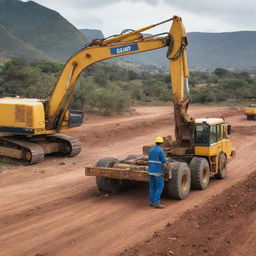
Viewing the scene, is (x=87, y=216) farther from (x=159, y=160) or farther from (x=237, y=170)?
(x=237, y=170)

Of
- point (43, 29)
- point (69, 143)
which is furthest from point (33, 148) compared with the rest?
point (43, 29)

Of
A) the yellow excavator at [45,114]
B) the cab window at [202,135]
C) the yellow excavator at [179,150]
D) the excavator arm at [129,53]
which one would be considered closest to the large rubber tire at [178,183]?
the yellow excavator at [179,150]

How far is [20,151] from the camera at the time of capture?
14.2 meters

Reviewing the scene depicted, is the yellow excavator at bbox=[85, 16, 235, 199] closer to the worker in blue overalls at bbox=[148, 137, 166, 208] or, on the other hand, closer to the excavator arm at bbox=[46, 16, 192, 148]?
the excavator arm at bbox=[46, 16, 192, 148]

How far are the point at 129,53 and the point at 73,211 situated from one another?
553 centimetres

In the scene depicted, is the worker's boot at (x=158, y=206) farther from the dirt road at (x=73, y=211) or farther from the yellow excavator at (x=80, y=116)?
the yellow excavator at (x=80, y=116)

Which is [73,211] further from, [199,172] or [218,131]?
[218,131]

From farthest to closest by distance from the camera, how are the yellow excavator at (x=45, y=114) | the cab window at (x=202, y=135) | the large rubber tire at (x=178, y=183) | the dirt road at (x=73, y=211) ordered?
the yellow excavator at (x=45, y=114), the cab window at (x=202, y=135), the large rubber tire at (x=178, y=183), the dirt road at (x=73, y=211)

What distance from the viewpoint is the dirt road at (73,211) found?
7.24 meters

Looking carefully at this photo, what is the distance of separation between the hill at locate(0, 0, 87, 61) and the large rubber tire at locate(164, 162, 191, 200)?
8870cm

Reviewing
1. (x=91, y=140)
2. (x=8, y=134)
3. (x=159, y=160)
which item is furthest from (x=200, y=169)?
(x=91, y=140)

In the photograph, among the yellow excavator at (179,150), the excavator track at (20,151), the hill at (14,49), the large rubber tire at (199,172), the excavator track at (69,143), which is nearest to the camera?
the yellow excavator at (179,150)

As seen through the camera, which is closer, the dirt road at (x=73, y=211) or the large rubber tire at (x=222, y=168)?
the dirt road at (x=73, y=211)

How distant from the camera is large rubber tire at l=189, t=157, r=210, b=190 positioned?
1068 cm
